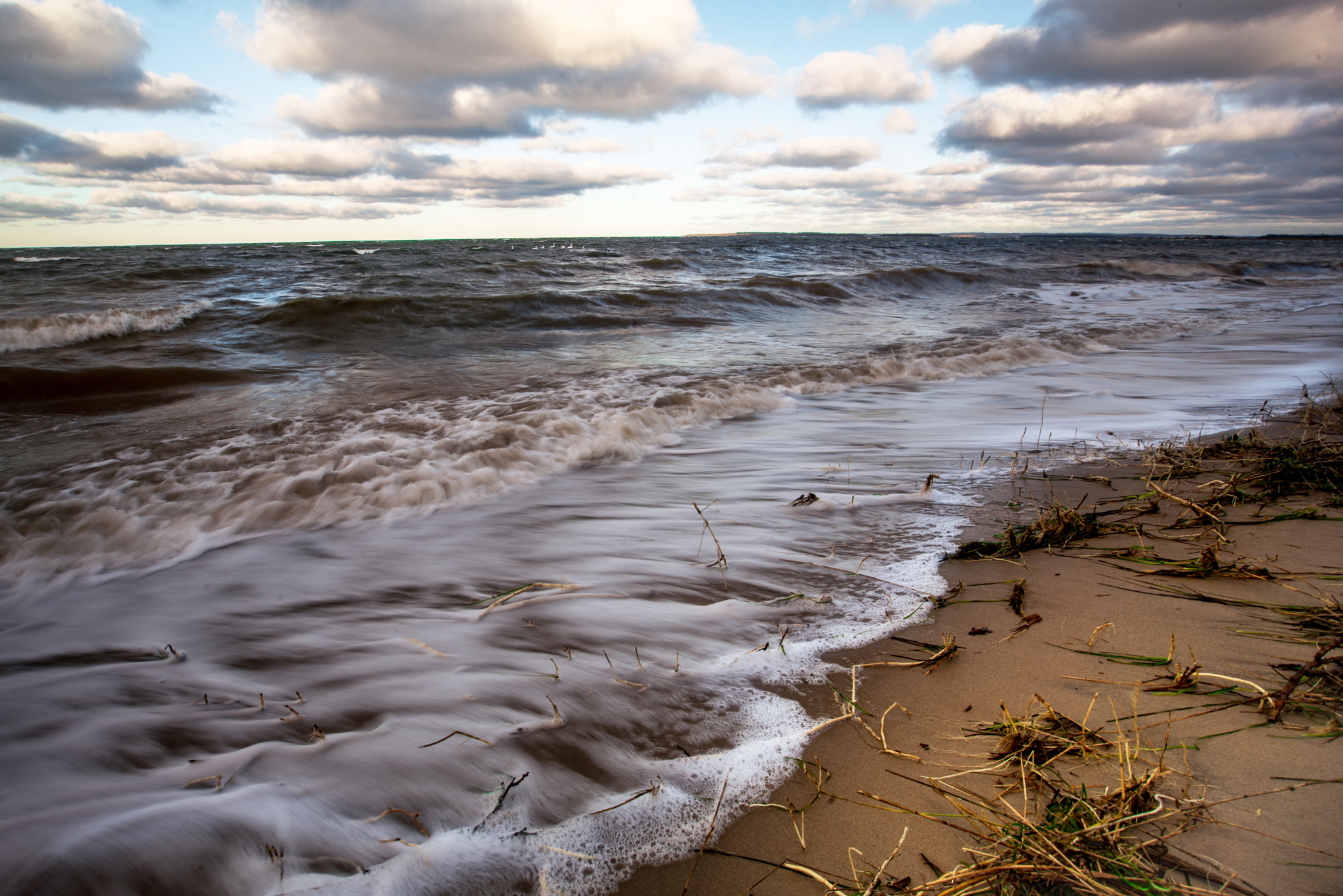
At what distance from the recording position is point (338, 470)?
3635 millimetres

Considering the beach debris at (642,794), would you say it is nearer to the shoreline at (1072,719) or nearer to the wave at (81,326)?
the shoreline at (1072,719)

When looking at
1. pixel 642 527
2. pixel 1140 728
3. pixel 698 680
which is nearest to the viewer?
pixel 1140 728

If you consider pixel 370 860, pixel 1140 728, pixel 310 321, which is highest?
pixel 310 321

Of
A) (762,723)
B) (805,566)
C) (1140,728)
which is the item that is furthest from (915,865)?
(805,566)

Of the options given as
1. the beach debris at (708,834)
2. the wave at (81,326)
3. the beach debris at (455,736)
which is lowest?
the beach debris at (455,736)

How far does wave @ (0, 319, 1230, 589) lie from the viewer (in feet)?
9.70

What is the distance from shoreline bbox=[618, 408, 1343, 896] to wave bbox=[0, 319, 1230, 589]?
2.56 m

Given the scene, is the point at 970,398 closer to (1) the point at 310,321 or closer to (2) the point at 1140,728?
(2) the point at 1140,728

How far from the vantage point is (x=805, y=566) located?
241 centimetres

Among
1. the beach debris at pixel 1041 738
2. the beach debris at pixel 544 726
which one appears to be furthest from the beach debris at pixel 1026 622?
the beach debris at pixel 544 726

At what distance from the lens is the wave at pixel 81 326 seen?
809 cm

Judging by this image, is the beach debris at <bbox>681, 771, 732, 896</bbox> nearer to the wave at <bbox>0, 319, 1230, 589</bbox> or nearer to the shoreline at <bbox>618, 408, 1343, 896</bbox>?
the shoreline at <bbox>618, 408, 1343, 896</bbox>

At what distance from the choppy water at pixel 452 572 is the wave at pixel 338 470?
0.03 metres

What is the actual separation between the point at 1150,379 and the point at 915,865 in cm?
703
